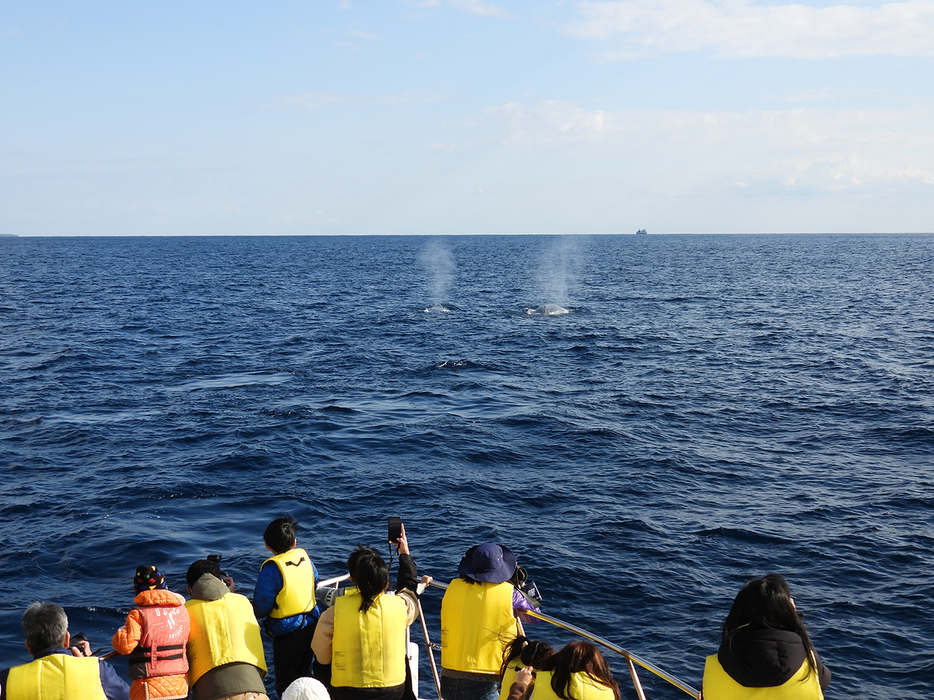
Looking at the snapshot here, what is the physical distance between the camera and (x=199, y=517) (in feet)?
67.7

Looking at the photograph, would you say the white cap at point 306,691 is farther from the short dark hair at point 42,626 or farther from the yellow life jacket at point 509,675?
the short dark hair at point 42,626

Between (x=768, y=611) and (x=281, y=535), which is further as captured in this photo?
(x=281, y=535)

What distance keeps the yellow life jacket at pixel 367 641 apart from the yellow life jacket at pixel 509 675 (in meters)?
1.02

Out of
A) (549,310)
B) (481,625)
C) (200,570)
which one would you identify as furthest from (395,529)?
(549,310)

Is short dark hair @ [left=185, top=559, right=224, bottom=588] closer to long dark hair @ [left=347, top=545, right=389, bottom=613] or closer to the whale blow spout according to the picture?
long dark hair @ [left=347, top=545, right=389, bottom=613]

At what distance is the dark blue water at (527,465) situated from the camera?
16.8 metres

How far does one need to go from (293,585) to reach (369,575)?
5.51 ft

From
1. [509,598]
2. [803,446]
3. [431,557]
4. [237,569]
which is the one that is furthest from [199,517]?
[803,446]

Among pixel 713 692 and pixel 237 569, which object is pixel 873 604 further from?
pixel 237 569

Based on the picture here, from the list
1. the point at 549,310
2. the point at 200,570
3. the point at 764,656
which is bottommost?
the point at 549,310

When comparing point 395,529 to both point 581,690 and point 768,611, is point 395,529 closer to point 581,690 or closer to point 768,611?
point 581,690

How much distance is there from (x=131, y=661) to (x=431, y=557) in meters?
11.5

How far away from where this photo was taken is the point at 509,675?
6.79 metres

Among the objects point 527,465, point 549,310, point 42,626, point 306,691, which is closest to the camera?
point 306,691
